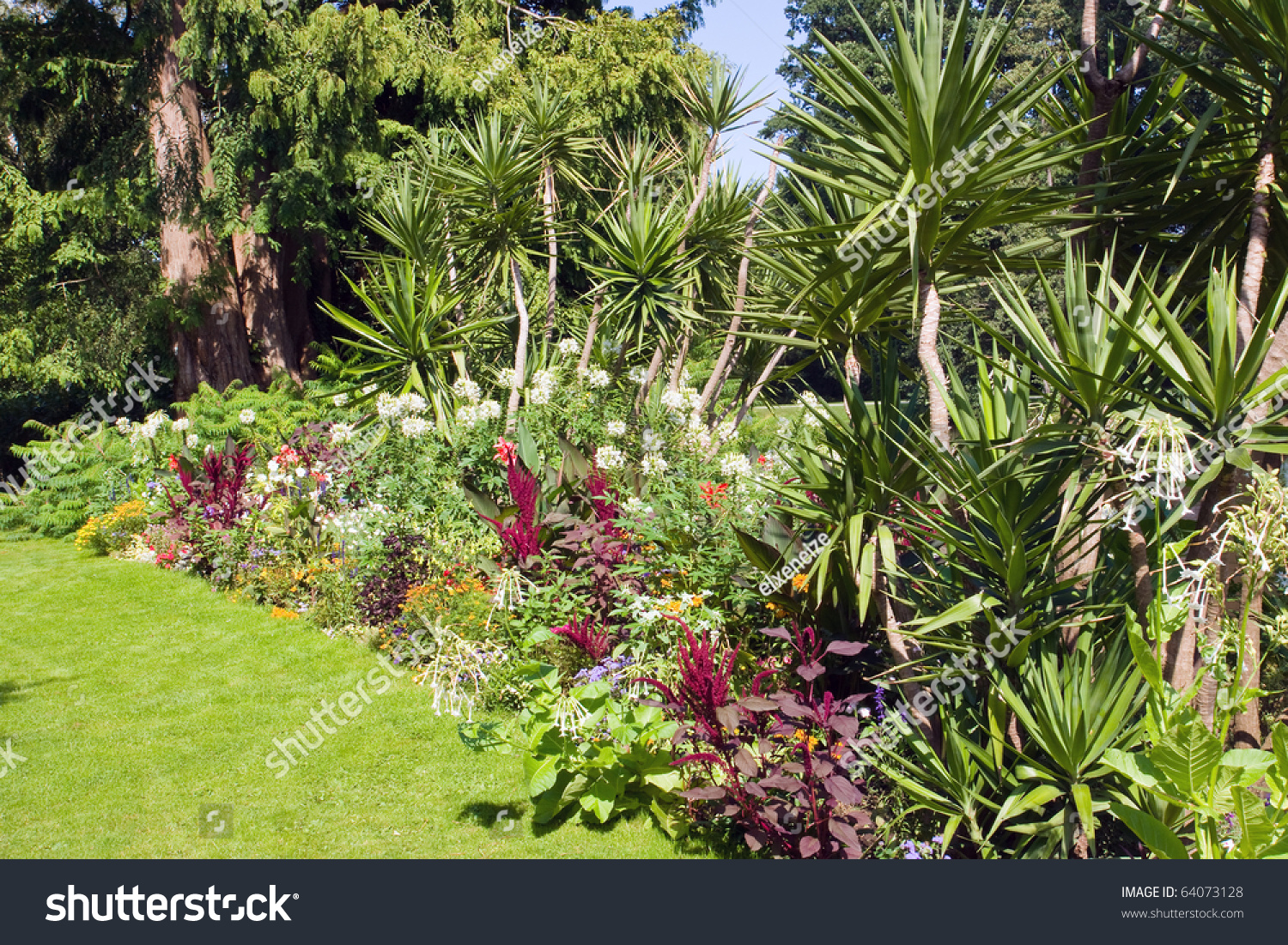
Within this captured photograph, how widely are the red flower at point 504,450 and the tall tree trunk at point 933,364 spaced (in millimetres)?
3390

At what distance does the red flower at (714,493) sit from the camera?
18.1ft

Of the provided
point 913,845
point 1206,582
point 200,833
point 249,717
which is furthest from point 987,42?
point 249,717

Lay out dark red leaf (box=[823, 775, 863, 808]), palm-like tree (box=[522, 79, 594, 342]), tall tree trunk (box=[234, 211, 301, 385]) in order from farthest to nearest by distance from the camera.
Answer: tall tree trunk (box=[234, 211, 301, 385]) < palm-like tree (box=[522, 79, 594, 342]) < dark red leaf (box=[823, 775, 863, 808])

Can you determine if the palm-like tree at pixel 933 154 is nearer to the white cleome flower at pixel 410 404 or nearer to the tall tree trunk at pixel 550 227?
the white cleome flower at pixel 410 404

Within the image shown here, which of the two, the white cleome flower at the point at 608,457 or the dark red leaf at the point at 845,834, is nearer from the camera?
the dark red leaf at the point at 845,834

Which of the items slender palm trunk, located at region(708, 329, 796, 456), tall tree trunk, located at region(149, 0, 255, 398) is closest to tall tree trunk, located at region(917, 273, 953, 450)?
slender palm trunk, located at region(708, 329, 796, 456)

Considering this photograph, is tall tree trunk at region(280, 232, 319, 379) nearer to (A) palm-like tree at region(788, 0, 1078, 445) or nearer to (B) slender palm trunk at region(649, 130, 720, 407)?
(B) slender palm trunk at region(649, 130, 720, 407)

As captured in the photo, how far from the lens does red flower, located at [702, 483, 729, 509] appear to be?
550 cm

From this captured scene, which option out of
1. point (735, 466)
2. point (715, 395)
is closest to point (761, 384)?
point (715, 395)

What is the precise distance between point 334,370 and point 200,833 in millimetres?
11070

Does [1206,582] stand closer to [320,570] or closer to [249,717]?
[249,717]

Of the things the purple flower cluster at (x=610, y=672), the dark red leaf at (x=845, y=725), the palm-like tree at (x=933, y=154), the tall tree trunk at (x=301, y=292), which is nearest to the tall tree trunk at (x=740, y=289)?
the purple flower cluster at (x=610, y=672)

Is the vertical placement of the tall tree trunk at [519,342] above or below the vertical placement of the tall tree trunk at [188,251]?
below

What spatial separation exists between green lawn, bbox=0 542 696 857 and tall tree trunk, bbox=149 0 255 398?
287 inches
